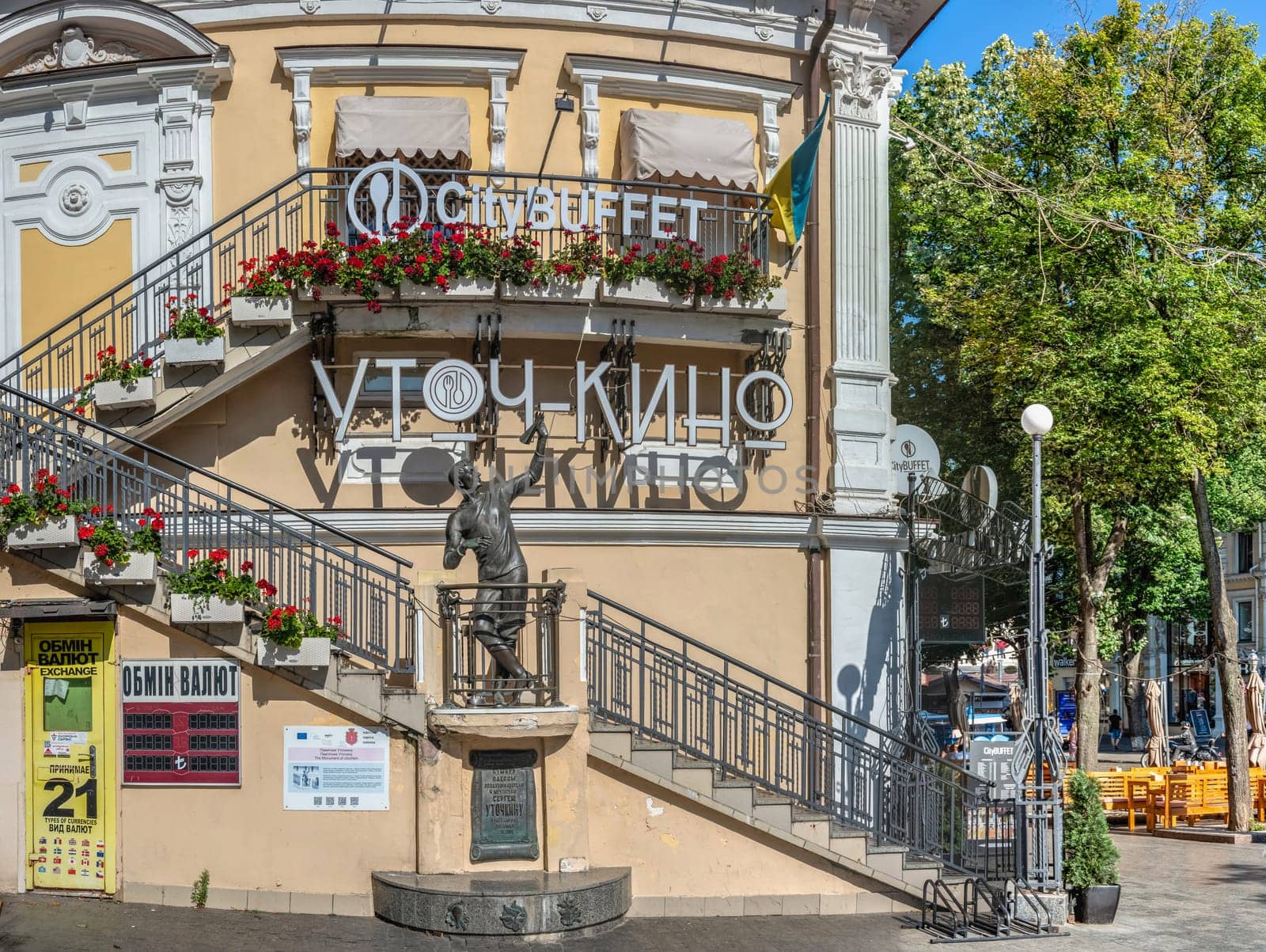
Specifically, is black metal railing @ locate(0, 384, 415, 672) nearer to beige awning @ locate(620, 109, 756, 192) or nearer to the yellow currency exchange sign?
the yellow currency exchange sign

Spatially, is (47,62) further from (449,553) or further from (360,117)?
(449,553)

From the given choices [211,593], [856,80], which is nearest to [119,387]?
[211,593]

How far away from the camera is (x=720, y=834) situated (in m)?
14.2

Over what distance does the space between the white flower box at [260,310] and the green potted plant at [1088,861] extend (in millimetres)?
9360

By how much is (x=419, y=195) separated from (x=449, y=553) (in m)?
4.36

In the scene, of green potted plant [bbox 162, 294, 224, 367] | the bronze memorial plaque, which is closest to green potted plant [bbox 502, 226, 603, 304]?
green potted plant [bbox 162, 294, 224, 367]

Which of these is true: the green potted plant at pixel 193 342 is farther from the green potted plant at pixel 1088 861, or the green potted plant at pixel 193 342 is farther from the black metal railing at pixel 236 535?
the green potted plant at pixel 1088 861

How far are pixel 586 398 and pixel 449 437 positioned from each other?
1.72 metres

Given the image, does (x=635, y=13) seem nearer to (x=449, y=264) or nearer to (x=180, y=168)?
(x=449, y=264)

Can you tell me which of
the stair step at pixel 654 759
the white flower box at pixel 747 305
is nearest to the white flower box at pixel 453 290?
the white flower box at pixel 747 305

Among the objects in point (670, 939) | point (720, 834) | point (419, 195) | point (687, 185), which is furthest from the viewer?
point (687, 185)

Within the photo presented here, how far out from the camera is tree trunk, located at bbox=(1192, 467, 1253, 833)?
72.0ft

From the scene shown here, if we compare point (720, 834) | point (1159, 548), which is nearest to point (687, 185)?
point (720, 834)

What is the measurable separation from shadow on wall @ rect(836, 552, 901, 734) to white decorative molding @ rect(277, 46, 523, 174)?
6609 millimetres
